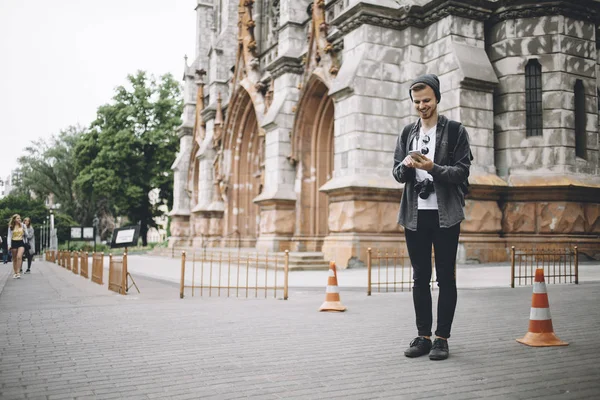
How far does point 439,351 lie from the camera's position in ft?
14.7

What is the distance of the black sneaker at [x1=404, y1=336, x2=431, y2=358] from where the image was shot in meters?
4.58

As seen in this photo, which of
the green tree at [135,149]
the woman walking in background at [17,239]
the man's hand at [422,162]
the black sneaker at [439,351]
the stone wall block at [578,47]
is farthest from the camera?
the green tree at [135,149]

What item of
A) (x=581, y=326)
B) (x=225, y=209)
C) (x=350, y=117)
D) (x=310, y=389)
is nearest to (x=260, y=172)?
(x=225, y=209)

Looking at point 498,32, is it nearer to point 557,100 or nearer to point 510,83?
point 510,83

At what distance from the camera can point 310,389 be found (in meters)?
3.67

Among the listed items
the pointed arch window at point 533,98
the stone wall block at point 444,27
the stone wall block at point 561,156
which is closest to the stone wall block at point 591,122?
the stone wall block at point 561,156

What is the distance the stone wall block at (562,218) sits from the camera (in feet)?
50.6

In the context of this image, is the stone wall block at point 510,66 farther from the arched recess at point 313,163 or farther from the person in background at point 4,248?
the person in background at point 4,248

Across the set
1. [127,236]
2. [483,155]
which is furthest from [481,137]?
[127,236]

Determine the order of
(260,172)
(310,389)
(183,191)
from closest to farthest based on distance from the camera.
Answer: (310,389) → (260,172) → (183,191)

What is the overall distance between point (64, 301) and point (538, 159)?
12.9 m

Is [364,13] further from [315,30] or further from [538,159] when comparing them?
[538,159]

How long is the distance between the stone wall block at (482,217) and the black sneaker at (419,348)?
11.2 m

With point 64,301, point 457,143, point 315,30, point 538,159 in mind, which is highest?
point 315,30
